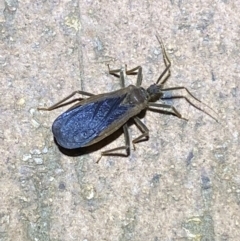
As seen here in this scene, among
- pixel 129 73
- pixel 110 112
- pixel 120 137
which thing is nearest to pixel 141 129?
pixel 120 137

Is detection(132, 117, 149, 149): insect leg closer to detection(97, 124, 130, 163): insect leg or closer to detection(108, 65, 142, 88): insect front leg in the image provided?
detection(97, 124, 130, 163): insect leg

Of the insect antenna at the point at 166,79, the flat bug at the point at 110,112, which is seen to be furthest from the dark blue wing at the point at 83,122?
the insect antenna at the point at 166,79

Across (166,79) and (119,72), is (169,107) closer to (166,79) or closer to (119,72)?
(166,79)

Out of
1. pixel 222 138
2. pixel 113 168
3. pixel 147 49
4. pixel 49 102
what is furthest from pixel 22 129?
pixel 222 138

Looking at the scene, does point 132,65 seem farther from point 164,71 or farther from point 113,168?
point 113,168

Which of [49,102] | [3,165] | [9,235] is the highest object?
[49,102]

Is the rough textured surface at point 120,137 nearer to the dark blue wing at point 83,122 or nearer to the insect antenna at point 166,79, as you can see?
the insect antenna at point 166,79
